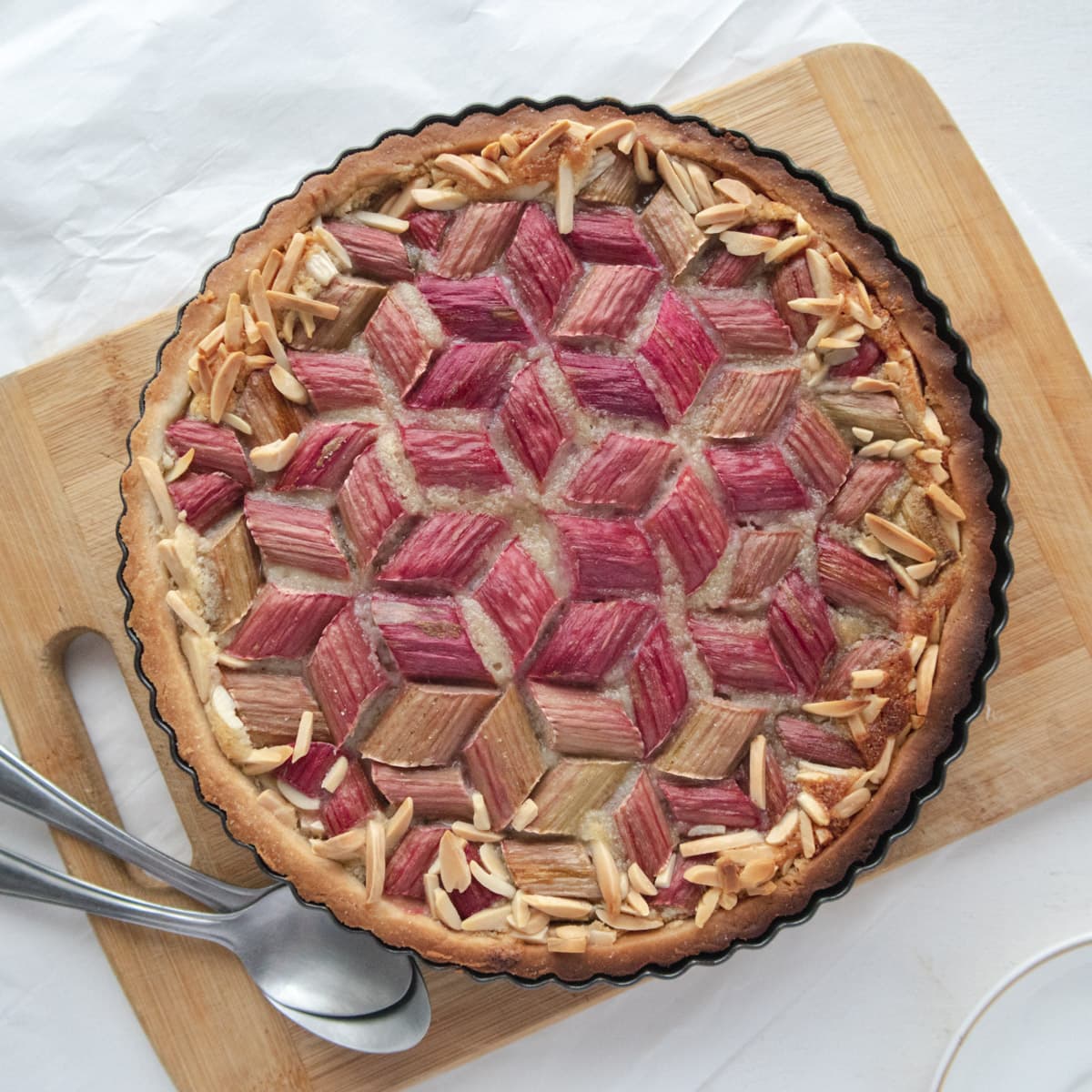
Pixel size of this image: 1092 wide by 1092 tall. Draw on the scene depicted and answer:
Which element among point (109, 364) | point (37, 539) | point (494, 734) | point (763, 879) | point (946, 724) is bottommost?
point (763, 879)

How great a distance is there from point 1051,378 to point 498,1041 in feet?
5.62

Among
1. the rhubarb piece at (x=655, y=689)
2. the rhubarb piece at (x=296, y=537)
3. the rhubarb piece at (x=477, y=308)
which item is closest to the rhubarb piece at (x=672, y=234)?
the rhubarb piece at (x=477, y=308)

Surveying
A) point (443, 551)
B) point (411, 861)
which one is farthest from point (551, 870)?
point (443, 551)

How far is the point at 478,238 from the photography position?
1.96 m

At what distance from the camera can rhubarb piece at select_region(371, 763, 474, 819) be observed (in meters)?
A: 1.91

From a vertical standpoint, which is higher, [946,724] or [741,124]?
[741,124]

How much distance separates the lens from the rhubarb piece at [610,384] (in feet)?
6.29

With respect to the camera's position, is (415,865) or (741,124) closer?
(415,865)

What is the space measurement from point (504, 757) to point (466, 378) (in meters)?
0.67

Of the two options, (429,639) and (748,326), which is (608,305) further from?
(429,639)

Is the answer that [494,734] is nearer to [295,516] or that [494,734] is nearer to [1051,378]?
[295,516]

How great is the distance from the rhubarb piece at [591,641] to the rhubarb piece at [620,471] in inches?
7.3

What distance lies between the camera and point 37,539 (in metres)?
2.23

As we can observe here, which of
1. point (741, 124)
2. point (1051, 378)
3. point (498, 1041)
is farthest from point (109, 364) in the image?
point (1051, 378)
